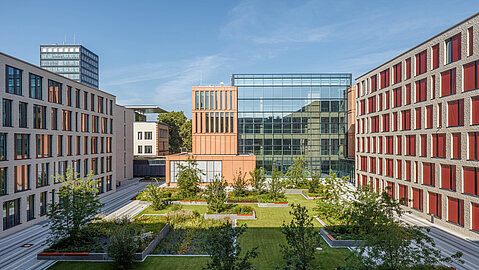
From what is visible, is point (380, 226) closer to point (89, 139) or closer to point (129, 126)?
point (89, 139)

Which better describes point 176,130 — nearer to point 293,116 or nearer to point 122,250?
point 293,116

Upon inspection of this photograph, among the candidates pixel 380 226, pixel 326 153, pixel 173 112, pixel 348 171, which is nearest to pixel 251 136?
pixel 326 153

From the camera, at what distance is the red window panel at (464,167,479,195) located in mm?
20047

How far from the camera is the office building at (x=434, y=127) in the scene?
67.5ft

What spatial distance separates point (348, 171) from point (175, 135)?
46.8 meters

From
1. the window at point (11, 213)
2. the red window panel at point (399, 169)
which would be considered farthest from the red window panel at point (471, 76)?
the window at point (11, 213)

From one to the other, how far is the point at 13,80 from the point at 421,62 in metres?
37.2

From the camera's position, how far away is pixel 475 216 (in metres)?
20.0

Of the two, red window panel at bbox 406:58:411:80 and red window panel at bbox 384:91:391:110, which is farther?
red window panel at bbox 384:91:391:110

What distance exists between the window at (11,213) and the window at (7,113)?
6163 mm

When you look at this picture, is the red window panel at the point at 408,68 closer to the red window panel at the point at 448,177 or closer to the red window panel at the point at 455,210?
the red window panel at the point at 448,177

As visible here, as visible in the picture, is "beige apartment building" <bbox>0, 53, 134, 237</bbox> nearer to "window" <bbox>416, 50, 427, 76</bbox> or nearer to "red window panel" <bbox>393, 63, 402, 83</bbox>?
"window" <bbox>416, 50, 427, 76</bbox>

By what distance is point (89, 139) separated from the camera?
31891 millimetres

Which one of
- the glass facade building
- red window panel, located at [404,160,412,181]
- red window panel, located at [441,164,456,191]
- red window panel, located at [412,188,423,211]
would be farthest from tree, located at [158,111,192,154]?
red window panel, located at [441,164,456,191]
